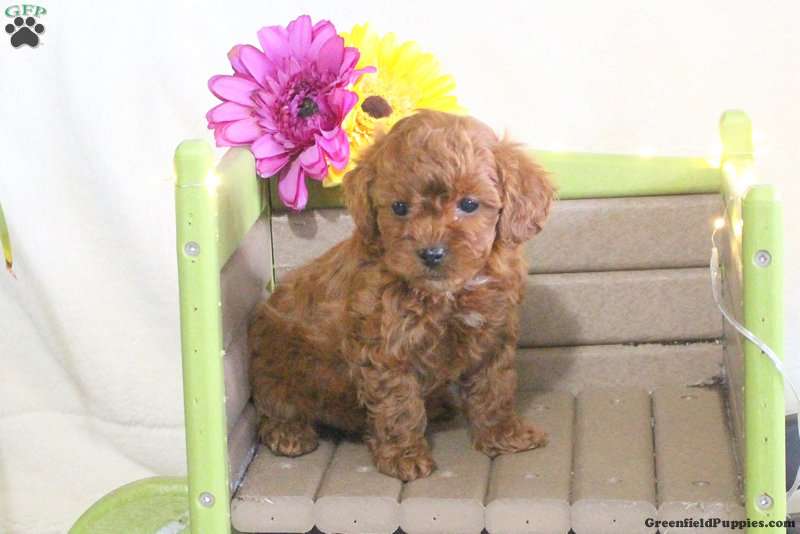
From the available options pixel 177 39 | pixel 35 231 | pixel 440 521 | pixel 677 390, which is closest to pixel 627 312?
pixel 677 390

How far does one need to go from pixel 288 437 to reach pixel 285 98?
552 mm

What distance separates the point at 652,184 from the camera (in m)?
2.51

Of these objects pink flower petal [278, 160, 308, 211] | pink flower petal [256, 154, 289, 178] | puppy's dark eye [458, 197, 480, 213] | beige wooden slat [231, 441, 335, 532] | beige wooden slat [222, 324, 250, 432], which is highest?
puppy's dark eye [458, 197, 480, 213]

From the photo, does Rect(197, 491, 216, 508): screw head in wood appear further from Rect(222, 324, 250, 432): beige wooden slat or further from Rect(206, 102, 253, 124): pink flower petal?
Rect(206, 102, 253, 124): pink flower petal

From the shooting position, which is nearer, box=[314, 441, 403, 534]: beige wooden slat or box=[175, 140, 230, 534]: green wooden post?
box=[175, 140, 230, 534]: green wooden post

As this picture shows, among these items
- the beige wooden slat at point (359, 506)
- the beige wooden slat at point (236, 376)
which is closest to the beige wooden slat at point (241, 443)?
the beige wooden slat at point (236, 376)

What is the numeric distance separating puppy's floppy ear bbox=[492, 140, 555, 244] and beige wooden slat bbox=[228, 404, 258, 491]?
20.1 inches

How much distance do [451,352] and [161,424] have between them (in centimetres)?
113

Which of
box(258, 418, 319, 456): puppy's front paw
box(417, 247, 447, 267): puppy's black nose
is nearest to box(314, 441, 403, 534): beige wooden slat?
box(258, 418, 319, 456): puppy's front paw

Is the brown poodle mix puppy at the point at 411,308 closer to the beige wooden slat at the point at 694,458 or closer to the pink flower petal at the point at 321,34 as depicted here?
the beige wooden slat at the point at 694,458

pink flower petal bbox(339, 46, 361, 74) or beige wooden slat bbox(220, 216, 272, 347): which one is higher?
pink flower petal bbox(339, 46, 361, 74)

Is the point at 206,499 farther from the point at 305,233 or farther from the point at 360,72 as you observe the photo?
the point at 360,72

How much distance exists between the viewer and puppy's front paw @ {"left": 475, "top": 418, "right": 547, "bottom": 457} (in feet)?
7.47

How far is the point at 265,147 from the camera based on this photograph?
7.89 ft
